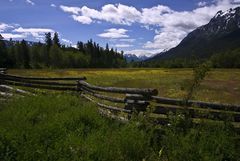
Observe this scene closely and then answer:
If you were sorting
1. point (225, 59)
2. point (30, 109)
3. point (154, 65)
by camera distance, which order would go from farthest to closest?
point (154, 65)
point (225, 59)
point (30, 109)

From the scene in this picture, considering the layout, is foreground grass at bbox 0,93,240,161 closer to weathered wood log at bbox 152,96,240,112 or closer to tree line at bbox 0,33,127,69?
weathered wood log at bbox 152,96,240,112

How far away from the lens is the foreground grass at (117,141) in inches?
277

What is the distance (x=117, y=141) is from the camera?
311 inches

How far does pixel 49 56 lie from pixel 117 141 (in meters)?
134

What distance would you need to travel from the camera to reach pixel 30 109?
1119 cm

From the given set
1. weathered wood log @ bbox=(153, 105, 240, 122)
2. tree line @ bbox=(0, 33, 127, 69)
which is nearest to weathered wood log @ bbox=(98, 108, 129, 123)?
weathered wood log @ bbox=(153, 105, 240, 122)

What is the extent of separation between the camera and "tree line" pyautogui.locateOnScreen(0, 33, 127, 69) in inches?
4717

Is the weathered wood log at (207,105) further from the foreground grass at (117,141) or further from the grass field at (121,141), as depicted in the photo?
the foreground grass at (117,141)

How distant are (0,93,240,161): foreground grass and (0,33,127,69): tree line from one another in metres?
101

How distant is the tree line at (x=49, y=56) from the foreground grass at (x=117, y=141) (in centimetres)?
10091

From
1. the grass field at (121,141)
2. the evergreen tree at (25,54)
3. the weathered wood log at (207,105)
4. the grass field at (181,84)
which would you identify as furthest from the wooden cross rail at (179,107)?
the evergreen tree at (25,54)

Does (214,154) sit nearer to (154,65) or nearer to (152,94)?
(152,94)

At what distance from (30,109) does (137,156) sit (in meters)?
4.72

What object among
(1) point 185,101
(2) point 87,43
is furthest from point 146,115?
(2) point 87,43
